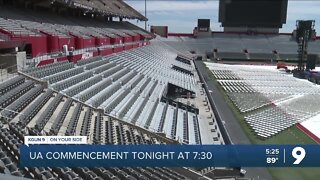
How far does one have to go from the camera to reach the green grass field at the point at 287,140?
1147 centimetres

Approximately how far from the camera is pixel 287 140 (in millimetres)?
15297

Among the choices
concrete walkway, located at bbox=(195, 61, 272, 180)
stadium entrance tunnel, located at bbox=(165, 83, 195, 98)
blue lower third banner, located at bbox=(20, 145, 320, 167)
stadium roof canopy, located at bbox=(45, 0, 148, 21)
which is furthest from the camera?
stadium roof canopy, located at bbox=(45, 0, 148, 21)

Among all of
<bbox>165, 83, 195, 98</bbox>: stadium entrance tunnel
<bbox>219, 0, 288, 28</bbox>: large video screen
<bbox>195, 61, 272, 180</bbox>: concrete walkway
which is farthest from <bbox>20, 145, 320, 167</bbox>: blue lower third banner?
<bbox>219, 0, 288, 28</bbox>: large video screen

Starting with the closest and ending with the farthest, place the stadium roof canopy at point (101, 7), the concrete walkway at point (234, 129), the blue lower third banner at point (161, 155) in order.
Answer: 1. the blue lower third banner at point (161, 155)
2. the concrete walkway at point (234, 129)
3. the stadium roof canopy at point (101, 7)

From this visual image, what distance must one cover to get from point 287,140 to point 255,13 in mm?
36574

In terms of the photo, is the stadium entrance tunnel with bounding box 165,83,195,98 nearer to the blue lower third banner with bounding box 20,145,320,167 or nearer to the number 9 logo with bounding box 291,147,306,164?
the blue lower third banner with bounding box 20,145,320,167

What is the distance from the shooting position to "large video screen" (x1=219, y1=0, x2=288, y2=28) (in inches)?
1909

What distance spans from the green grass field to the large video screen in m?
27.0

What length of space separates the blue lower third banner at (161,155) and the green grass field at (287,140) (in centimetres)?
521

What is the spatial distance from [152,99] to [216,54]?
1518 inches

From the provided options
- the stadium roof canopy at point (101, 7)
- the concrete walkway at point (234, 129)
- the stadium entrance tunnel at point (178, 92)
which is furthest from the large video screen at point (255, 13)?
the stadium entrance tunnel at point (178, 92)

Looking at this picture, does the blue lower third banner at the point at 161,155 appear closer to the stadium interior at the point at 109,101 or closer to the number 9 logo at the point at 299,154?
the number 9 logo at the point at 299,154

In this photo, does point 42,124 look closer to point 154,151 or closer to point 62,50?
point 154,151

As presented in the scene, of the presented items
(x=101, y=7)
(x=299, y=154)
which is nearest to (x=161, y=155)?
(x=299, y=154)
